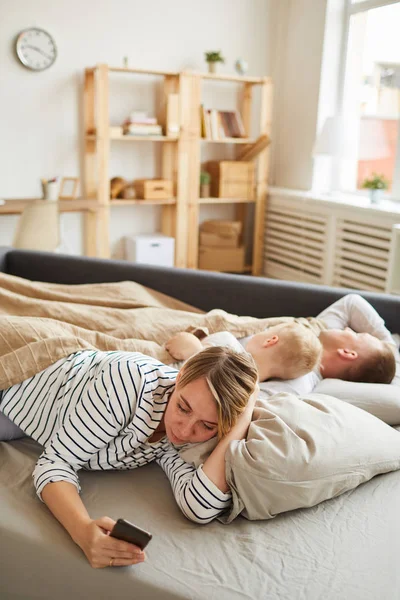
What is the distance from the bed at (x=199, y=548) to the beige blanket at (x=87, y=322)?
0.27 m

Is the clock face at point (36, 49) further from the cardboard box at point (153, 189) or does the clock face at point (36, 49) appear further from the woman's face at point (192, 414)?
the woman's face at point (192, 414)

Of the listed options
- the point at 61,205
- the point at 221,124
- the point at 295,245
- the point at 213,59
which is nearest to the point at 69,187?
the point at 61,205

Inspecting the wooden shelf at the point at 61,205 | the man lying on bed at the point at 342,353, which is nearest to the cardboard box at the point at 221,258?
the wooden shelf at the point at 61,205

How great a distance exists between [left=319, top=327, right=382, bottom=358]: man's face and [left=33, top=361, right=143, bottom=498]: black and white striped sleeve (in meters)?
0.94

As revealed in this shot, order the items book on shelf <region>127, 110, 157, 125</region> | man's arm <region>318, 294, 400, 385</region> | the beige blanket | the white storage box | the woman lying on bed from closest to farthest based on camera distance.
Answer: the woman lying on bed
the beige blanket
man's arm <region>318, 294, 400, 385</region>
book on shelf <region>127, 110, 157, 125</region>
the white storage box

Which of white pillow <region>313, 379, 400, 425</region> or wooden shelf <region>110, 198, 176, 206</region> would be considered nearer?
white pillow <region>313, 379, 400, 425</region>

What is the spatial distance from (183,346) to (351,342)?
0.58 metres

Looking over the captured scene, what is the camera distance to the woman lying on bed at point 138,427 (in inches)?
45.1

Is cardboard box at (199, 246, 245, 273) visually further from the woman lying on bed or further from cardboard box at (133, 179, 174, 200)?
the woman lying on bed

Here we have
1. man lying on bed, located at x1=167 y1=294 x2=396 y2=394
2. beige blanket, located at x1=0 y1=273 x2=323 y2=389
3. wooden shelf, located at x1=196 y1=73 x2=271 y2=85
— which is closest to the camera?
beige blanket, located at x1=0 y1=273 x2=323 y2=389

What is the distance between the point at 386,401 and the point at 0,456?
108cm

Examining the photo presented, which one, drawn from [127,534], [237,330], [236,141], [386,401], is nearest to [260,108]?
[236,141]

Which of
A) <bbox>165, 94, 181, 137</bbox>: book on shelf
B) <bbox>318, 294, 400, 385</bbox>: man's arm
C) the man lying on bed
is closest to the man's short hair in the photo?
the man lying on bed

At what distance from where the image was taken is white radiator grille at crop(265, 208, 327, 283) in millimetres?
4638
